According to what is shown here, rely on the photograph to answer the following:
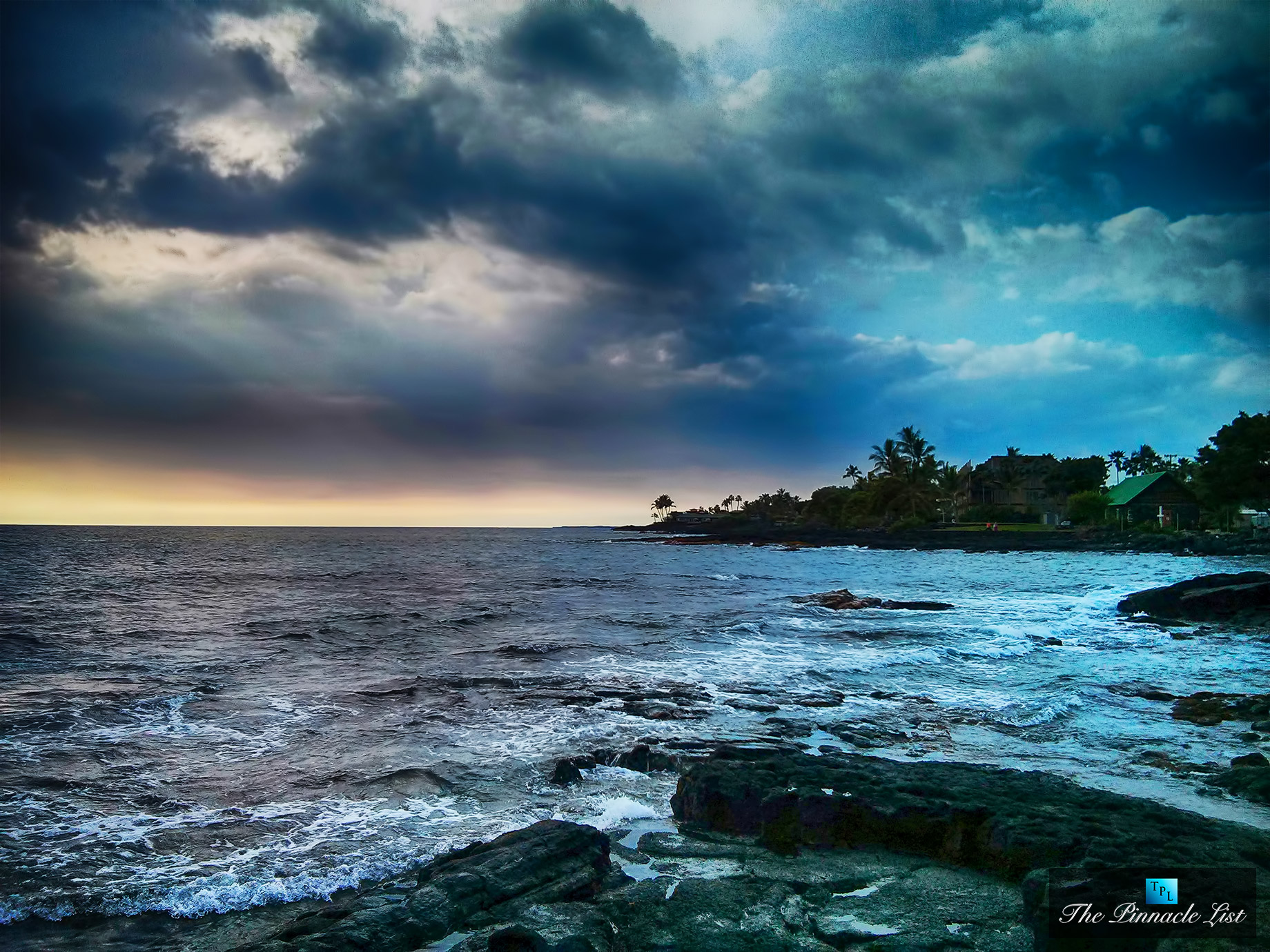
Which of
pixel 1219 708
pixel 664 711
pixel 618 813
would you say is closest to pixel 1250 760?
pixel 1219 708

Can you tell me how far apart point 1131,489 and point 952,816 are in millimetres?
101719

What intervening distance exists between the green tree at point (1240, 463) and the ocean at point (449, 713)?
47.9m

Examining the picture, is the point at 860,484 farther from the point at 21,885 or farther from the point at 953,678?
the point at 21,885

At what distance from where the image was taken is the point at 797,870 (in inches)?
237

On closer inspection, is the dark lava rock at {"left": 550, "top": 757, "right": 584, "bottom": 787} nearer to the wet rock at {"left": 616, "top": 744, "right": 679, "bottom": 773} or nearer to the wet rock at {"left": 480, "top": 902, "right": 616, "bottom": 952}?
the wet rock at {"left": 616, "top": 744, "right": 679, "bottom": 773}

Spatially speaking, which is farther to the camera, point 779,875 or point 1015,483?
point 1015,483

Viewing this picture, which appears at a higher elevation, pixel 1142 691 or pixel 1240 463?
pixel 1240 463

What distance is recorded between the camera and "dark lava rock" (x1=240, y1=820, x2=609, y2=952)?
4961mm

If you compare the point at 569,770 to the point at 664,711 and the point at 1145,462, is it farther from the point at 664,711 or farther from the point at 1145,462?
the point at 1145,462

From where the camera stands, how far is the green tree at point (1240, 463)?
63.6 metres

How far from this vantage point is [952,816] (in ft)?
20.9

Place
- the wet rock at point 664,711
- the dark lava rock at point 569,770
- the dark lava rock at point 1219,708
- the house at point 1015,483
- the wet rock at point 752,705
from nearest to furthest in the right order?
1. the dark lava rock at point 569,770
2. the dark lava rock at point 1219,708
3. the wet rock at point 664,711
4. the wet rock at point 752,705
5. the house at point 1015,483

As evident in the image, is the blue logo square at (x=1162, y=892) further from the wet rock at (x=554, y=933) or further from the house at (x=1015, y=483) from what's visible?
the house at (x=1015, y=483)

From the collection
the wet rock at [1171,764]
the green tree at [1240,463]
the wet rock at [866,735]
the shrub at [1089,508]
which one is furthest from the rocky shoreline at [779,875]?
the shrub at [1089,508]
